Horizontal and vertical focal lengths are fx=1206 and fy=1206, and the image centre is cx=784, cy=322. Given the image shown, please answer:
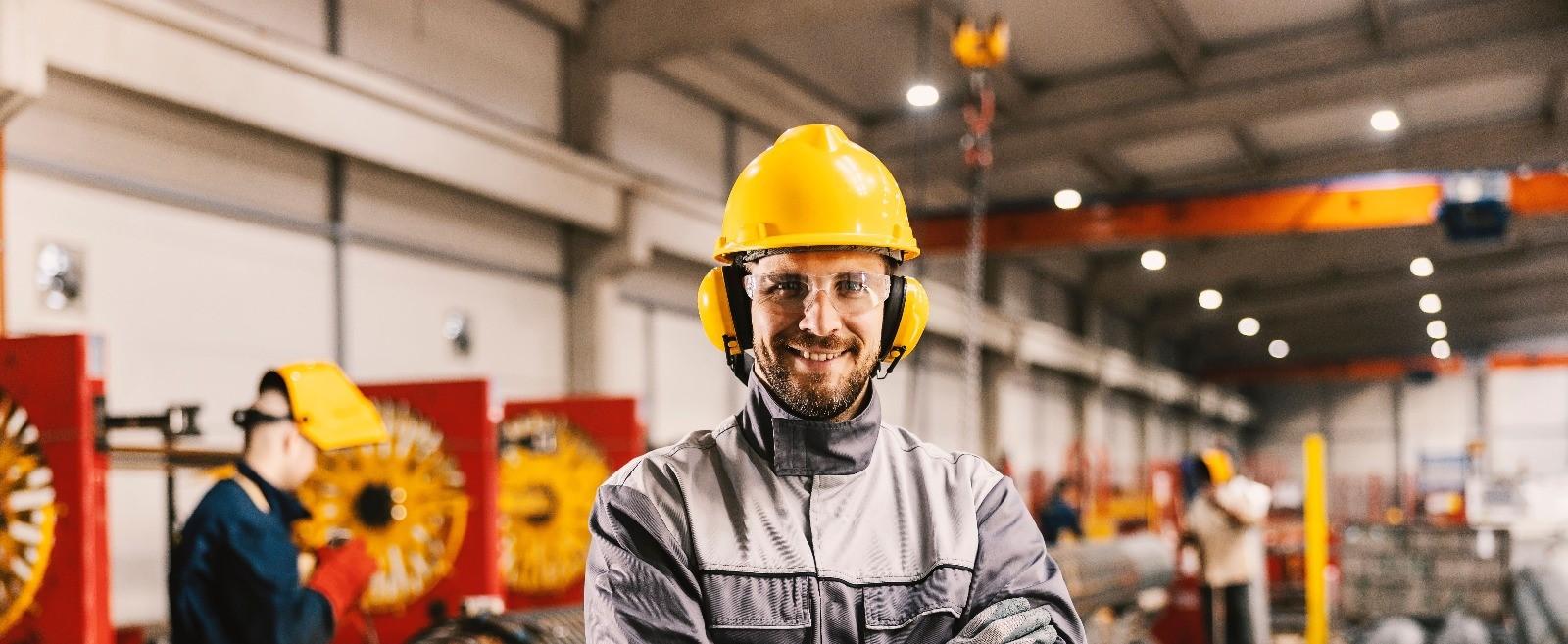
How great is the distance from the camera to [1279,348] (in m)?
28.9

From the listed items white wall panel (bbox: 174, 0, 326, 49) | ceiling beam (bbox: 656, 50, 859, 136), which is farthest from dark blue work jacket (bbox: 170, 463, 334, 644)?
ceiling beam (bbox: 656, 50, 859, 136)

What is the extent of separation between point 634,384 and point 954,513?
8.29 meters

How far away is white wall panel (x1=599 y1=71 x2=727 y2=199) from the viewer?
9477mm

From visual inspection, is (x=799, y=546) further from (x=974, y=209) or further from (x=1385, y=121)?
(x=1385, y=121)

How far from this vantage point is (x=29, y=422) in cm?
327

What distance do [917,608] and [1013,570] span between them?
152 millimetres

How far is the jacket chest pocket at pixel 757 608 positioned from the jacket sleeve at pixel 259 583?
222 centimetres

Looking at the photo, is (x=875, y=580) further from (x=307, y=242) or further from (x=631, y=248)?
(x=631, y=248)

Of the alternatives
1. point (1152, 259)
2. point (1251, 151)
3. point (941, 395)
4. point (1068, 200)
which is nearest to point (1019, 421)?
point (941, 395)

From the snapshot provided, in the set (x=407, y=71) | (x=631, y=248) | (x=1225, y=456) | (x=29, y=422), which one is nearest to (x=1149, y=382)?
(x=1225, y=456)

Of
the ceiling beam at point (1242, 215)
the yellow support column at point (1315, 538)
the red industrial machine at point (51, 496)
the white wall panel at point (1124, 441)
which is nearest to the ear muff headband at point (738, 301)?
the red industrial machine at point (51, 496)

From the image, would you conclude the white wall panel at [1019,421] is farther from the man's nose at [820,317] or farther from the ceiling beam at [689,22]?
the man's nose at [820,317]

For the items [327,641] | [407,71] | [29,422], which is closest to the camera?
[29,422]

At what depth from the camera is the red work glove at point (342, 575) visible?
3.69 meters
